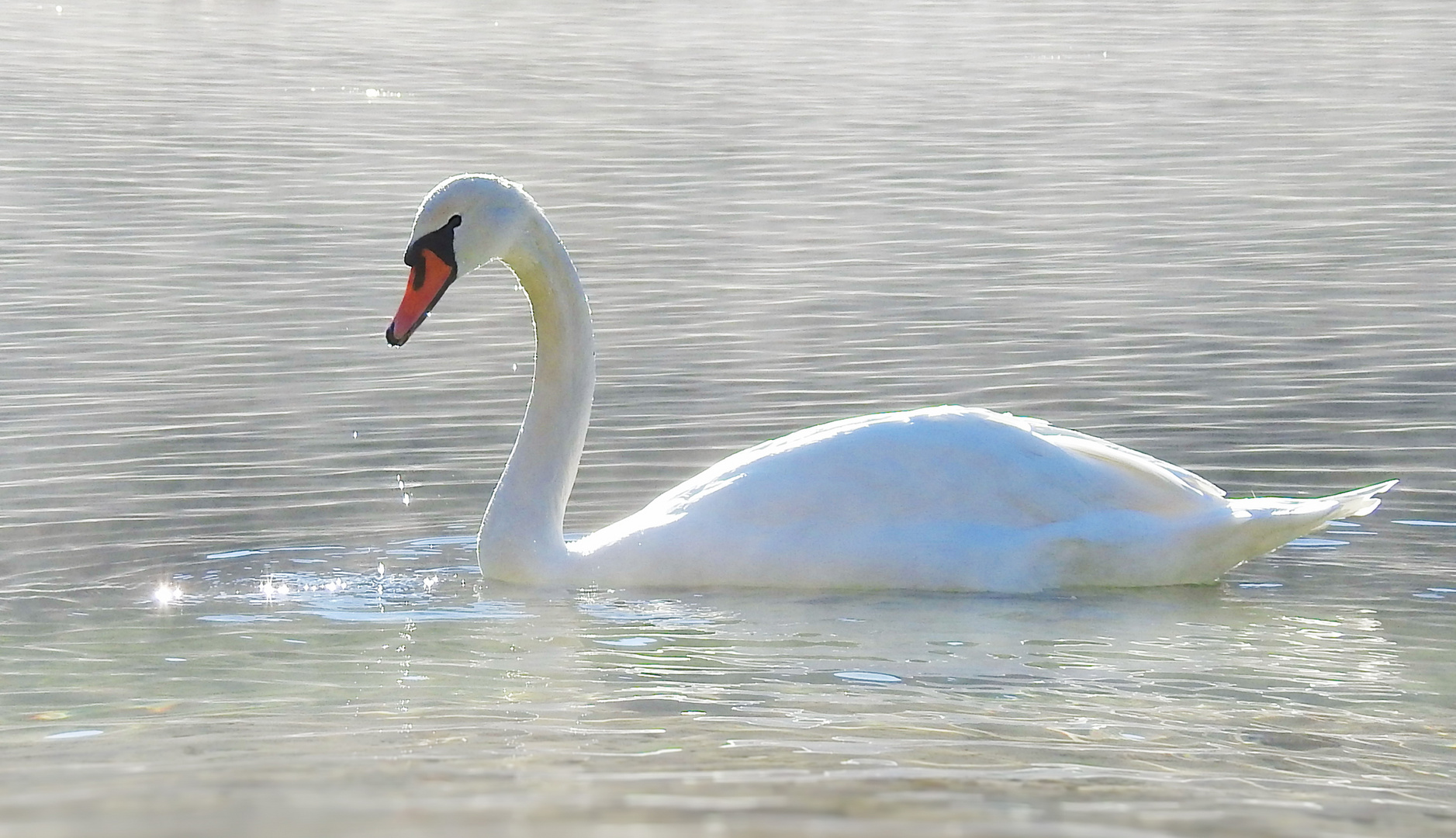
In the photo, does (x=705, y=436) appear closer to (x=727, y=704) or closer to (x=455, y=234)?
(x=455, y=234)

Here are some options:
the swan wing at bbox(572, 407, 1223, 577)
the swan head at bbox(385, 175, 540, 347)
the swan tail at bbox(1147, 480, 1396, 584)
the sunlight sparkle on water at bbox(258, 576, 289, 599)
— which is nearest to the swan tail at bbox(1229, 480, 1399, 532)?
the swan tail at bbox(1147, 480, 1396, 584)

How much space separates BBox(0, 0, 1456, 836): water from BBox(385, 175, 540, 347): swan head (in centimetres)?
103

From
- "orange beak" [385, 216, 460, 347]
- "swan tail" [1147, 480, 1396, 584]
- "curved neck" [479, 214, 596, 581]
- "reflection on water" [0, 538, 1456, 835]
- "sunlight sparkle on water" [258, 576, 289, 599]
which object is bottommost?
"reflection on water" [0, 538, 1456, 835]

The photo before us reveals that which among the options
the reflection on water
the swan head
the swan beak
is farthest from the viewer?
the swan head

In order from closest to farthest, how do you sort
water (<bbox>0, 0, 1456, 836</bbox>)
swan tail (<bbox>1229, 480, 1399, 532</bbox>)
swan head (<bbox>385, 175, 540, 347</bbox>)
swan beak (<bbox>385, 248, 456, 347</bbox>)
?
water (<bbox>0, 0, 1456, 836</bbox>) → swan tail (<bbox>1229, 480, 1399, 532</bbox>) → swan beak (<bbox>385, 248, 456, 347</bbox>) → swan head (<bbox>385, 175, 540, 347</bbox>)

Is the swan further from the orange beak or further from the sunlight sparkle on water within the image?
the sunlight sparkle on water

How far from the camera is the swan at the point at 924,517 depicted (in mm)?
7684

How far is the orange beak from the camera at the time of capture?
7930mm

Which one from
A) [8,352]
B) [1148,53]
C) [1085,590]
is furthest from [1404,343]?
[1148,53]

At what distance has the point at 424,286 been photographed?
8.00 meters

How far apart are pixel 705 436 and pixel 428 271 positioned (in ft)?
7.33

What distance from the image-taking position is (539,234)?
27.6ft

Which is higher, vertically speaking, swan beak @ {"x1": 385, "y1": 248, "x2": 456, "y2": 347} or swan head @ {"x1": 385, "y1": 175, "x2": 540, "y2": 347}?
swan head @ {"x1": 385, "y1": 175, "x2": 540, "y2": 347}

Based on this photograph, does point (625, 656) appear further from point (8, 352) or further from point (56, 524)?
point (8, 352)
